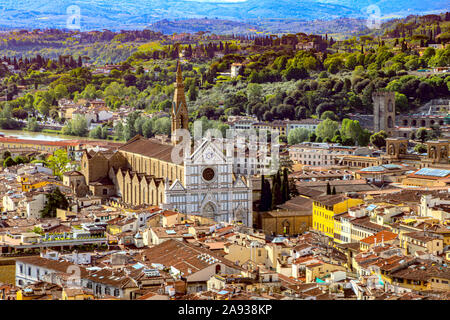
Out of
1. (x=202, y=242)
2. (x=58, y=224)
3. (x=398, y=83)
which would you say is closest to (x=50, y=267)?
(x=202, y=242)

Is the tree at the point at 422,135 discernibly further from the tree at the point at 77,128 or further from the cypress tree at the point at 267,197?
the tree at the point at 77,128

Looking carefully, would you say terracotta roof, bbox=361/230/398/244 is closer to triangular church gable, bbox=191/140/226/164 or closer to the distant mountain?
triangular church gable, bbox=191/140/226/164

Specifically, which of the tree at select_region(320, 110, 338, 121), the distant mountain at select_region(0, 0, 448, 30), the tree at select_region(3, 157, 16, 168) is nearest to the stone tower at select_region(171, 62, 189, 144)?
the tree at select_region(3, 157, 16, 168)

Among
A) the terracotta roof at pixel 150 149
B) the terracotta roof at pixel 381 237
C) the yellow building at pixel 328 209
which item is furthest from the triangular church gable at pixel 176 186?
the terracotta roof at pixel 381 237

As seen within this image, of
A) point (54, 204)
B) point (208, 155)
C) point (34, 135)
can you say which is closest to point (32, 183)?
point (54, 204)

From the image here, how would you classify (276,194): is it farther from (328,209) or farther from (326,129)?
(326,129)

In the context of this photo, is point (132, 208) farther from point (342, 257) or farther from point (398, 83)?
point (398, 83)

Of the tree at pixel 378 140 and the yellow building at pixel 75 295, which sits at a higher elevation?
the yellow building at pixel 75 295
